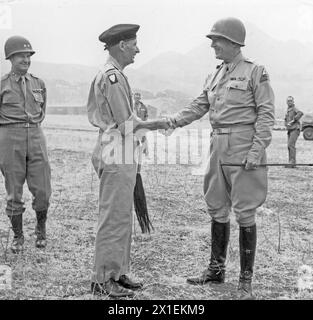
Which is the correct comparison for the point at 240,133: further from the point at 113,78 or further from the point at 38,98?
the point at 38,98

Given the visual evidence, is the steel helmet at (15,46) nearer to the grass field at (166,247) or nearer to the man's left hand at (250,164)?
the grass field at (166,247)

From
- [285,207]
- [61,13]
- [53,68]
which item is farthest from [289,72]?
[285,207]

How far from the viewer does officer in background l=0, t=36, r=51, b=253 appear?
5316mm

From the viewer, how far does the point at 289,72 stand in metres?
110

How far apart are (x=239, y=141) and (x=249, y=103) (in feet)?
1.03

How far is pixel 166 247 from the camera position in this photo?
5.64m

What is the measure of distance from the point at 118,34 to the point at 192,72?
388 ft

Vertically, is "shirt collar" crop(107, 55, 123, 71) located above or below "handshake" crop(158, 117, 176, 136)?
above

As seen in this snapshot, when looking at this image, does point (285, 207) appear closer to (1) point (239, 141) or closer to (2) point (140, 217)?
(2) point (140, 217)

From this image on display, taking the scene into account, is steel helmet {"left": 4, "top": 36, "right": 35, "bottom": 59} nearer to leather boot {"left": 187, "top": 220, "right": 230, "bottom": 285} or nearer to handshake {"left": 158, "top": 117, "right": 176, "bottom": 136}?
handshake {"left": 158, "top": 117, "right": 176, "bottom": 136}

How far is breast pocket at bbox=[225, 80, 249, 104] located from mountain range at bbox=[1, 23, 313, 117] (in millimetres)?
61445

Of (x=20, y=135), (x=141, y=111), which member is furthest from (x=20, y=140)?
(x=141, y=111)

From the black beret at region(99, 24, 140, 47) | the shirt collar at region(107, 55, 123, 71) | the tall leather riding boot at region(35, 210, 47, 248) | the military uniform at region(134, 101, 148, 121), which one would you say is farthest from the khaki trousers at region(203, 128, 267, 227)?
the military uniform at region(134, 101, 148, 121)

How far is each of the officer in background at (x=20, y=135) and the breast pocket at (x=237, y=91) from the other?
7.40 ft
